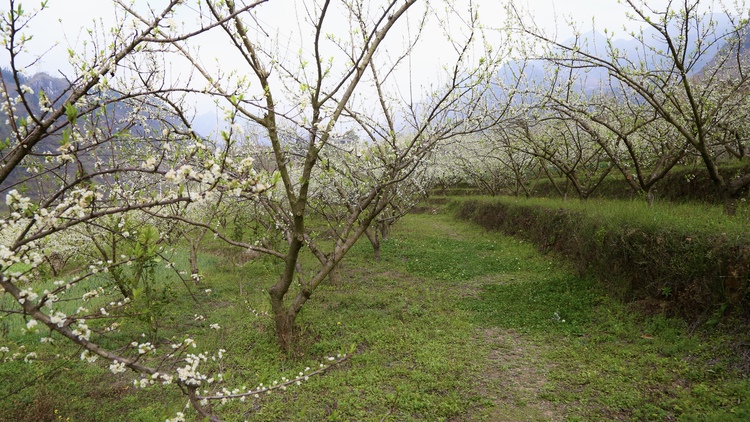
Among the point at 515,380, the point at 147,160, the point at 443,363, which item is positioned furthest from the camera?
the point at 443,363

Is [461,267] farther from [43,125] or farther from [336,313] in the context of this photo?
[43,125]

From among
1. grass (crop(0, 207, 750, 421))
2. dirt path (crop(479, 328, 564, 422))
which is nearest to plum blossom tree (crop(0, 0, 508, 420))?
grass (crop(0, 207, 750, 421))

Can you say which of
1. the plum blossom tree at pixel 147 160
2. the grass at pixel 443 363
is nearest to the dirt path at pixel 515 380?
the grass at pixel 443 363

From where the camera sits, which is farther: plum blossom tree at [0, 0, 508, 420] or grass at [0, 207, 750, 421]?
grass at [0, 207, 750, 421]

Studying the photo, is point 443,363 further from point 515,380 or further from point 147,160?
point 147,160

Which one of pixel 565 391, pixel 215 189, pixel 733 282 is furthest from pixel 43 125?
pixel 733 282

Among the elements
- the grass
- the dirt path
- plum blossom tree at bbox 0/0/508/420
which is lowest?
the dirt path

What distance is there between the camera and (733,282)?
209 inches

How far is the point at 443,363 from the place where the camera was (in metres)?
5.66

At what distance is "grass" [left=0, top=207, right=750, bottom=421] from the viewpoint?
453 cm

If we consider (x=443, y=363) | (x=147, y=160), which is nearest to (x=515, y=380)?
(x=443, y=363)

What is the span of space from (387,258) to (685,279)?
825 centimetres

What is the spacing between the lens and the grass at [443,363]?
14.9 ft

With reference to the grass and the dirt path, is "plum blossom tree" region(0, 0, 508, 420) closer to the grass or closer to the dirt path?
the grass
